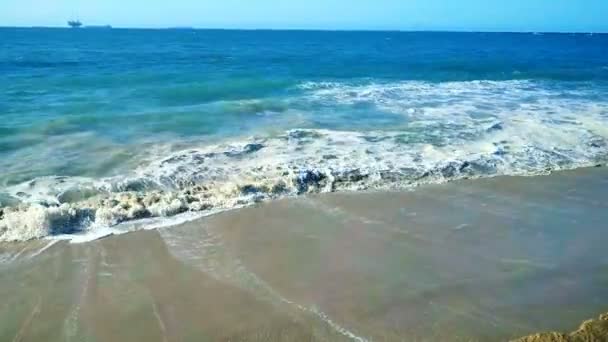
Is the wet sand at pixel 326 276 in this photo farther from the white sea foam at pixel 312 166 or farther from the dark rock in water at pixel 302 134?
the dark rock in water at pixel 302 134

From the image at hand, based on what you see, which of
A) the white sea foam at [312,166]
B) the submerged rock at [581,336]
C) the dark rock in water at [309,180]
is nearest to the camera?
the submerged rock at [581,336]

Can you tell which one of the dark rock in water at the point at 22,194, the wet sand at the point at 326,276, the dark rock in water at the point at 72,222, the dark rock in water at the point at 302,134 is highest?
the dark rock in water at the point at 302,134

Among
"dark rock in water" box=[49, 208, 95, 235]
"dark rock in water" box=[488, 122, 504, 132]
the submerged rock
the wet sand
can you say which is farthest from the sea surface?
the submerged rock

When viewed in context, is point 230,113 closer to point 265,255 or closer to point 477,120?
point 477,120

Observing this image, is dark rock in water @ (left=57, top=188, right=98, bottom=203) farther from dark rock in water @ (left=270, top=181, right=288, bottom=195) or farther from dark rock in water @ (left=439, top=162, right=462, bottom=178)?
dark rock in water @ (left=439, top=162, right=462, bottom=178)

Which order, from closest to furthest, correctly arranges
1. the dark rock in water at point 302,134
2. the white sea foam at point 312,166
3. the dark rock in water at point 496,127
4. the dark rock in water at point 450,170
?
the white sea foam at point 312,166 < the dark rock in water at point 450,170 < the dark rock in water at point 302,134 < the dark rock in water at point 496,127

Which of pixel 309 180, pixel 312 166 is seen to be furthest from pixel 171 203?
pixel 312 166

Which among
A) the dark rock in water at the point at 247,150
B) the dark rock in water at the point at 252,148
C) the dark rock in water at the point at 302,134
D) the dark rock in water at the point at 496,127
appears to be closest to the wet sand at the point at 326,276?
the dark rock in water at the point at 247,150

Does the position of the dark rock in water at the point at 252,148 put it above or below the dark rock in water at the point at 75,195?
above
